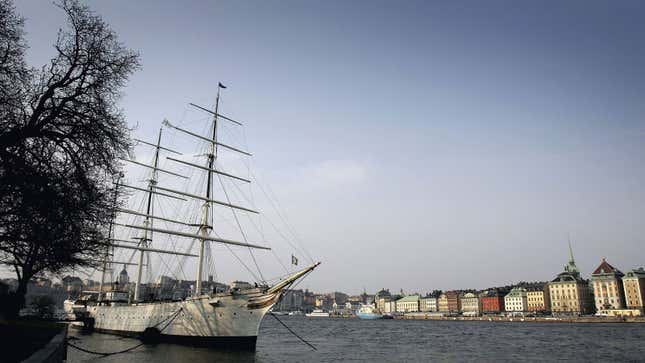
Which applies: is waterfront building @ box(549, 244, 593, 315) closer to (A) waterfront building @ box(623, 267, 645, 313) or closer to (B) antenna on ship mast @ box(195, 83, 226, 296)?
(A) waterfront building @ box(623, 267, 645, 313)

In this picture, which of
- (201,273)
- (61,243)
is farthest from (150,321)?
Answer: (61,243)

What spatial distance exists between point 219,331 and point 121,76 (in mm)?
22490

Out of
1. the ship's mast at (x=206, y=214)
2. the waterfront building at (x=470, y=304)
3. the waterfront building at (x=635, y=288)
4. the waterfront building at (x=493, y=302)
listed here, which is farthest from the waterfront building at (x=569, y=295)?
the ship's mast at (x=206, y=214)

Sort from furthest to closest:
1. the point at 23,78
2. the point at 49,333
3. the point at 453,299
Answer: the point at 453,299
the point at 49,333
the point at 23,78

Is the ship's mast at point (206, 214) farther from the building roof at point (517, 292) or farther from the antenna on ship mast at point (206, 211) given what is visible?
the building roof at point (517, 292)

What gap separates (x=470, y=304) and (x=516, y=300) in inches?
890

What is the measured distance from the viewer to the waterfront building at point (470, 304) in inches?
7019

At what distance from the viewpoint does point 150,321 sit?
34.8 meters

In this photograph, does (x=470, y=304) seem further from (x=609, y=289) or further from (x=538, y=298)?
(x=609, y=289)

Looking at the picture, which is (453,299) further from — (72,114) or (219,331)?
(72,114)

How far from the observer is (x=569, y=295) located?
142500mm

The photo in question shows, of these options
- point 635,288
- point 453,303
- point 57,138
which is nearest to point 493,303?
point 453,303

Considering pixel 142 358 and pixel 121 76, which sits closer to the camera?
pixel 121 76

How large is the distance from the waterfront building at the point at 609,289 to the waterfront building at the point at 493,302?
38099mm
